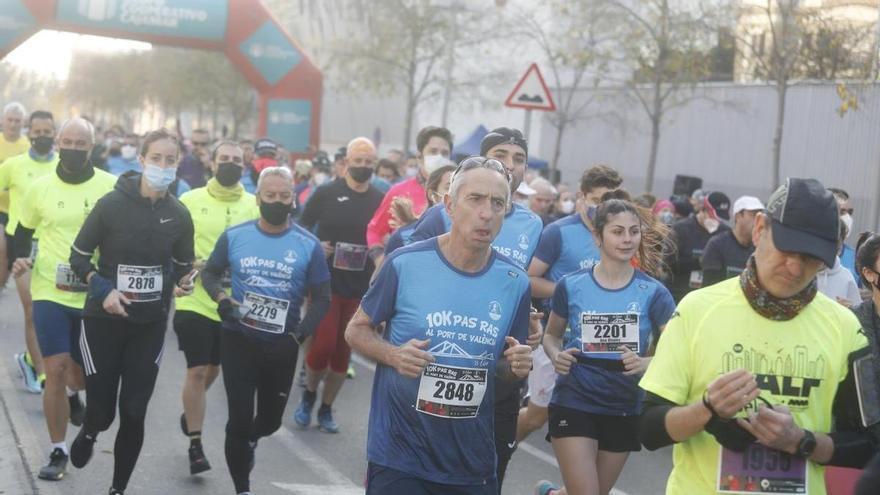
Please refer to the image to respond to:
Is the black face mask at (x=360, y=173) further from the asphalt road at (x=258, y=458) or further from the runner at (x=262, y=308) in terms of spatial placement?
the runner at (x=262, y=308)

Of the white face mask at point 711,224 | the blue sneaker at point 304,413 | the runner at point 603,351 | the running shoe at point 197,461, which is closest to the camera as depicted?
the runner at point 603,351

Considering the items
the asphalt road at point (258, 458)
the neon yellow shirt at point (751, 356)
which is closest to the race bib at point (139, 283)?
the asphalt road at point (258, 458)

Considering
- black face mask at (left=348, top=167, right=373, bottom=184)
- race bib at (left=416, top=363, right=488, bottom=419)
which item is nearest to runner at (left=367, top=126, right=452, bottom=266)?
black face mask at (left=348, top=167, right=373, bottom=184)

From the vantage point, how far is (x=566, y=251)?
24.9 ft

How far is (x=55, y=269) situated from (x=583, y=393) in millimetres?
3504

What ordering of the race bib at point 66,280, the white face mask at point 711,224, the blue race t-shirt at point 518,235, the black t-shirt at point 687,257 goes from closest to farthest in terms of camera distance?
the blue race t-shirt at point 518,235, the race bib at point 66,280, the black t-shirt at point 687,257, the white face mask at point 711,224

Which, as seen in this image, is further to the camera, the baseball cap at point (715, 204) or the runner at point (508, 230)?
the baseball cap at point (715, 204)

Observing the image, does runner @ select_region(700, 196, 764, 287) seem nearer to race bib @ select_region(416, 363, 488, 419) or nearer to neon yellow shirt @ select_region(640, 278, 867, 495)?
race bib @ select_region(416, 363, 488, 419)

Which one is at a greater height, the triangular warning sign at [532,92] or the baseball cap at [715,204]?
the triangular warning sign at [532,92]

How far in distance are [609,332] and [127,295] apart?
2647 millimetres

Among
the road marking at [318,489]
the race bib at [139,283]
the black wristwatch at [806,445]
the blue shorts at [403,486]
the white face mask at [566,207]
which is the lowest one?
the road marking at [318,489]

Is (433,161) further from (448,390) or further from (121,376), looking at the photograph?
(448,390)

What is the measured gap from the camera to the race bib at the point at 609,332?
664cm

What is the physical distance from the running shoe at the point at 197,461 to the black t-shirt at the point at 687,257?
5293 millimetres
